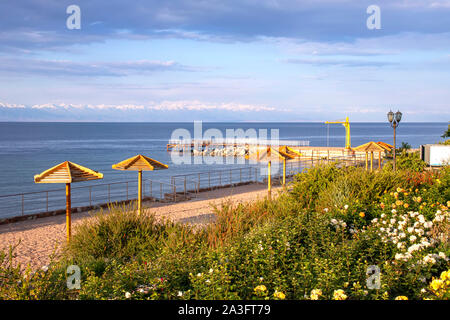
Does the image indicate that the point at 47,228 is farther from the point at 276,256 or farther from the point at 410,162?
the point at 410,162

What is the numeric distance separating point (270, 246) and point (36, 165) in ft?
172

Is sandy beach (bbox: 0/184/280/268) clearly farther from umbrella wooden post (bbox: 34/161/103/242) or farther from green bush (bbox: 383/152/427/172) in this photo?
green bush (bbox: 383/152/427/172)

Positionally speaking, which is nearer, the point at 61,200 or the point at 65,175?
the point at 65,175

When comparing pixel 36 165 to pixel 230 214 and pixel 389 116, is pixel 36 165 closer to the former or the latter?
pixel 389 116

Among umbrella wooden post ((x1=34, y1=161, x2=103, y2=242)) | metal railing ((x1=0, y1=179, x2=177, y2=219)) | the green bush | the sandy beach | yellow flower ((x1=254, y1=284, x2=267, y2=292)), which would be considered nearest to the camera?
yellow flower ((x1=254, y1=284, x2=267, y2=292))

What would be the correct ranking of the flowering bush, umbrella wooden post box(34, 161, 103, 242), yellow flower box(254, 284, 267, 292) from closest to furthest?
yellow flower box(254, 284, 267, 292)
the flowering bush
umbrella wooden post box(34, 161, 103, 242)

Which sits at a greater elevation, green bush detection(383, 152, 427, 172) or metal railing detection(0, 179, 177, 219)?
green bush detection(383, 152, 427, 172)

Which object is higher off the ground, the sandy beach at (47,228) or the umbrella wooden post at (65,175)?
the umbrella wooden post at (65,175)

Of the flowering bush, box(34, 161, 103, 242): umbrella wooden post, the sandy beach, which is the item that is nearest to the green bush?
the sandy beach

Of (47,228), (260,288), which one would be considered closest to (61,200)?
(47,228)

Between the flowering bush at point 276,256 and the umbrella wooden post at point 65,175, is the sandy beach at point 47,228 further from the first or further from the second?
the flowering bush at point 276,256

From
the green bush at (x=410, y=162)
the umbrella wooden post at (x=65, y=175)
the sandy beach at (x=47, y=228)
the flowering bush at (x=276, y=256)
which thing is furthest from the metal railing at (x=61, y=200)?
the flowering bush at (x=276, y=256)

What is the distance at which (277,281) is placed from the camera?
4082 mm

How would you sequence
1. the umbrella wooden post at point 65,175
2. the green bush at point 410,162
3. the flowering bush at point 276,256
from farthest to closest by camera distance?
the green bush at point 410,162
the umbrella wooden post at point 65,175
the flowering bush at point 276,256
